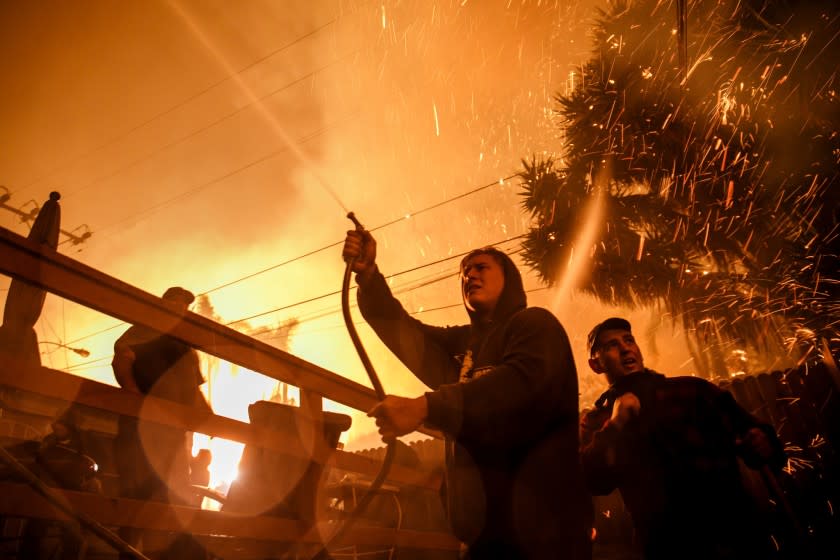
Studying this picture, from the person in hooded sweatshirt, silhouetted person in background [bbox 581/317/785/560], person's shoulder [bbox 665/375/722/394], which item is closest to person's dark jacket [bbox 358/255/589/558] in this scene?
the person in hooded sweatshirt

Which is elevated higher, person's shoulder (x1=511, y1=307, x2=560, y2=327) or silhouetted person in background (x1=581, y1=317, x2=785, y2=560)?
person's shoulder (x1=511, y1=307, x2=560, y2=327)

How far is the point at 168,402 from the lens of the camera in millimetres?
2047

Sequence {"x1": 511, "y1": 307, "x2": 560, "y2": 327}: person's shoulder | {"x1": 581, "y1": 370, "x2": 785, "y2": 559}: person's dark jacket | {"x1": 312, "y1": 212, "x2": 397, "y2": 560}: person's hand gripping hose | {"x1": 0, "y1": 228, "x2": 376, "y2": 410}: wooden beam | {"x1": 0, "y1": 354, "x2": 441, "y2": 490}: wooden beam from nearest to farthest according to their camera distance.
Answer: {"x1": 312, "y1": 212, "x2": 397, "y2": 560}: person's hand gripping hose → {"x1": 511, "y1": 307, "x2": 560, "y2": 327}: person's shoulder → {"x1": 0, "y1": 354, "x2": 441, "y2": 490}: wooden beam → {"x1": 0, "y1": 228, "x2": 376, "y2": 410}: wooden beam → {"x1": 581, "y1": 370, "x2": 785, "y2": 559}: person's dark jacket

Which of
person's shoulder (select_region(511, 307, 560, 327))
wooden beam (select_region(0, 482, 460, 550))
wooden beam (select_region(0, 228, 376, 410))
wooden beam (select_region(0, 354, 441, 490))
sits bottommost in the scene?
wooden beam (select_region(0, 482, 460, 550))

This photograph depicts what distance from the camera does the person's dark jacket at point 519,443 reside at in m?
1.29

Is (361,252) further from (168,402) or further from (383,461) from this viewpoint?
(168,402)

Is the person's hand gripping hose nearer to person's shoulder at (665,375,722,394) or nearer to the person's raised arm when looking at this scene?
the person's raised arm

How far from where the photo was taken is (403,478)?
3234 mm

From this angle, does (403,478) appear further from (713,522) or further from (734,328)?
(734,328)

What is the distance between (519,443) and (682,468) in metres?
1.38

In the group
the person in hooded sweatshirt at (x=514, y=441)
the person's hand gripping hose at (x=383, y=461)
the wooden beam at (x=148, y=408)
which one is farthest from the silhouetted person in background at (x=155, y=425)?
the person in hooded sweatshirt at (x=514, y=441)

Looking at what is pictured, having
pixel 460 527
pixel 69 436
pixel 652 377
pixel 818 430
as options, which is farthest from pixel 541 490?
pixel 818 430

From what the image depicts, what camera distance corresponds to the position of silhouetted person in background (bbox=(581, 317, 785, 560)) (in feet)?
7.08

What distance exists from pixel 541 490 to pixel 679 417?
1.47 m
